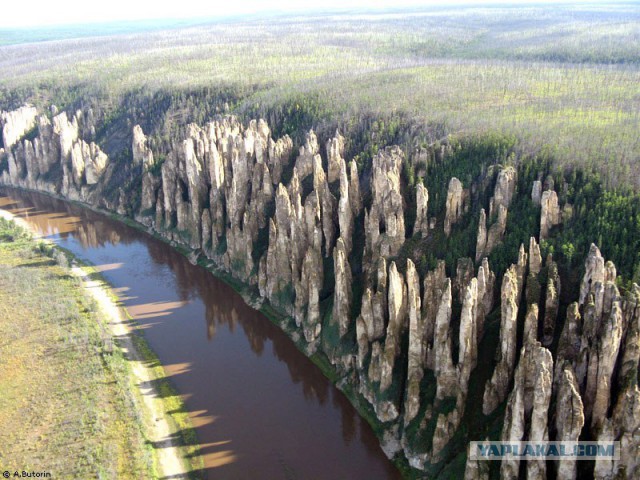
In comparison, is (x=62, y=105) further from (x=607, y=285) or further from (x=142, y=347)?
(x=607, y=285)

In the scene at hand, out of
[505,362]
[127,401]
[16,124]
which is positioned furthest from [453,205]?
[16,124]

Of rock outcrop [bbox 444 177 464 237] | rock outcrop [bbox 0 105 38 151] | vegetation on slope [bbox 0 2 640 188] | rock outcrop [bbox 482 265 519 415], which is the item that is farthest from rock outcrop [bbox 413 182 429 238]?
rock outcrop [bbox 0 105 38 151]

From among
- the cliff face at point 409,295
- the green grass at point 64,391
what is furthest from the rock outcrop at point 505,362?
the green grass at point 64,391

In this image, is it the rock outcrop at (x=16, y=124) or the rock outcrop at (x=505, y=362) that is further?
the rock outcrop at (x=16, y=124)

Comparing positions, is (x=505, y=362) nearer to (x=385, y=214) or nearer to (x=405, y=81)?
(x=385, y=214)

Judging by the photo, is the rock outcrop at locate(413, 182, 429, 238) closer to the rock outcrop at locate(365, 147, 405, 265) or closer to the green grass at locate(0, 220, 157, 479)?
the rock outcrop at locate(365, 147, 405, 265)

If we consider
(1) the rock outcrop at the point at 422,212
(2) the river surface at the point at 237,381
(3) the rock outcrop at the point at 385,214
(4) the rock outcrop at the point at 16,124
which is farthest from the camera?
(4) the rock outcrop at the point at 16,124

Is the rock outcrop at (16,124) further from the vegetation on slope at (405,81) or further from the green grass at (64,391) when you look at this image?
the green grass at (64,391)
